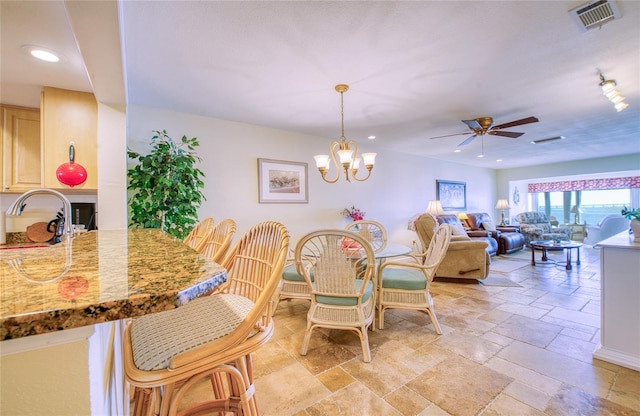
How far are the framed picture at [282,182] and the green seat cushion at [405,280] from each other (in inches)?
79.6

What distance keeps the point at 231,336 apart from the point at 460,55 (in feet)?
8.11

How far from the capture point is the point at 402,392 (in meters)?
1.61

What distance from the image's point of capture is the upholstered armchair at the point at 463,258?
379cm

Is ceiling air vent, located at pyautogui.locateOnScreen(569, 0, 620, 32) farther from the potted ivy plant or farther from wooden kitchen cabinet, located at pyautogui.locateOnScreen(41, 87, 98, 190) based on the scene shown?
wooden kitchen cabinet, located at pyautogui.locateOnScreen(41, 87, 98, 190)

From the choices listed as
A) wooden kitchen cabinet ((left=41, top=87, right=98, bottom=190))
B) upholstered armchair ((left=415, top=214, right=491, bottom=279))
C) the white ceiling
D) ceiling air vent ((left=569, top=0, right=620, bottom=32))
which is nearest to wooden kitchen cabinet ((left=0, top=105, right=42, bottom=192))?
the white ceiling

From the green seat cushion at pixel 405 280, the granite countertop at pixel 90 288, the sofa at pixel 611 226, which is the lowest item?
the green seat cushion at pixel 405 280

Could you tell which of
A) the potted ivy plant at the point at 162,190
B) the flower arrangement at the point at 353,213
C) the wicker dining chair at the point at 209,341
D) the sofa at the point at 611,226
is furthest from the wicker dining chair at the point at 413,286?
the sofa at the point at 611,226

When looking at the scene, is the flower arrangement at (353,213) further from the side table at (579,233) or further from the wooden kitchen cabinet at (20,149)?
the side table at (579,233)

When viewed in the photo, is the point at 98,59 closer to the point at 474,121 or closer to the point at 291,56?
the point at 291,56

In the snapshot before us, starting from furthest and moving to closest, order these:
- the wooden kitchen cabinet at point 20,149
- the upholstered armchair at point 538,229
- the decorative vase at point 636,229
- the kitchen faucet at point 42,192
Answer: the upholstered armchair at point 538,229 → the wooden kitchen cabinet at point 20,149 → the decorative vase at point 636,229 → the kitchen faucet at point 42,192

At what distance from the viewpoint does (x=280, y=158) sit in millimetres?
3996

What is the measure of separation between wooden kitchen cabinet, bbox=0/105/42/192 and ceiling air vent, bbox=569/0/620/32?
4.39 metres

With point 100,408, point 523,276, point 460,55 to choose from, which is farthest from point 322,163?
point 523,276

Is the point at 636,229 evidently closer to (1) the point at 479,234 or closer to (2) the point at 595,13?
(2) the point at 595,13
